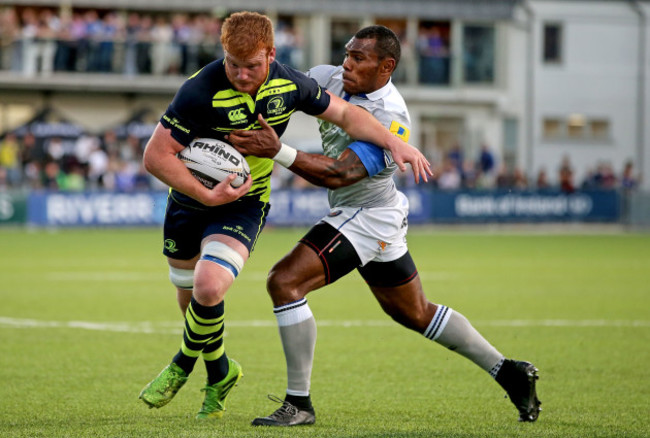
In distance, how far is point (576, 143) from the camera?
42000mm

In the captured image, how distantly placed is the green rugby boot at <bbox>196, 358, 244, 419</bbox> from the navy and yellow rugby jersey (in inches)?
56.3

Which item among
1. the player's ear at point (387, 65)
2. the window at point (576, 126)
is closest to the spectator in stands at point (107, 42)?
the window at point (576, 126)

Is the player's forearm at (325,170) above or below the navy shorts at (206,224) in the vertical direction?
above

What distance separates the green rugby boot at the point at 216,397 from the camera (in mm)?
5891

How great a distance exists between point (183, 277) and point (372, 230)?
3.87 ft

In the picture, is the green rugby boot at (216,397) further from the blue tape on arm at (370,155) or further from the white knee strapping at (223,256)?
the blue tape on arm at (370,155)

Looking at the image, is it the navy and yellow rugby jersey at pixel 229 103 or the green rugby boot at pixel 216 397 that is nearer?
the navy and yellow rugby jersey at pixel 229 103

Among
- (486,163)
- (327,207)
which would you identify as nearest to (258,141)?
(327,207)

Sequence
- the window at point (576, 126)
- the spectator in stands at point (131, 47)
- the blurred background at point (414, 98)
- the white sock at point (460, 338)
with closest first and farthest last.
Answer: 1. the white sock at point (460, 338)
2. the blurred background at point (414, 98)
3. the spectator in stands at point (131, 47)
4. the window at point (576, 126)

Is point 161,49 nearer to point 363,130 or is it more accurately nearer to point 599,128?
point 599,128

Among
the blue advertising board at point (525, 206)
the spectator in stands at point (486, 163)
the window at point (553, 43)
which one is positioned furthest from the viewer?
the window at point (553, 43)

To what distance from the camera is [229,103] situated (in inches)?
219

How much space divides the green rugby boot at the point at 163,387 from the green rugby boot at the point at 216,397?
0.21 m

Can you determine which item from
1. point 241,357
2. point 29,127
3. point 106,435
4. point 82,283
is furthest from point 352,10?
point 106,435
